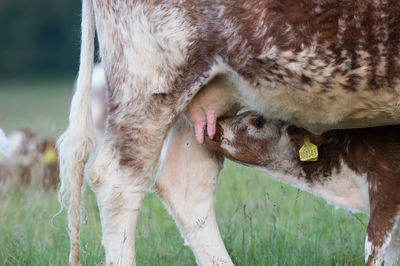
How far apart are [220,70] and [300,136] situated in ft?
2.78

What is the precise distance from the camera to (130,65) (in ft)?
14.9

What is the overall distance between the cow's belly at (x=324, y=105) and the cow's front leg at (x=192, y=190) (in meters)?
0.64

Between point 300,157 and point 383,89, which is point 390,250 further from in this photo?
point 383,89

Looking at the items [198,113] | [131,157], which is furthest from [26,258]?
[198,113]

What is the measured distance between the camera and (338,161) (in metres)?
5.02

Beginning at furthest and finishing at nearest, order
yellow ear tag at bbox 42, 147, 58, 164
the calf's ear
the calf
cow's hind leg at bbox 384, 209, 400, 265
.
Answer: yellow ear tag at bbox 42, 147, 58, 164
the calf's ear
cow's hind leg at bbox 384, 209, 400, 265
the calf

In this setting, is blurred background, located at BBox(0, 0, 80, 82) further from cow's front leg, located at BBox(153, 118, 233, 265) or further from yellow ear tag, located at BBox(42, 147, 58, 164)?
cow's front leg, located at BBox(153, 118, 233, 265)

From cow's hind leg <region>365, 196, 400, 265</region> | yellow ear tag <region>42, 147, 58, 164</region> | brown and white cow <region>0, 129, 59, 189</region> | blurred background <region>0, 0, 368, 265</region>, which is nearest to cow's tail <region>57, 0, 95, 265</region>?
blurred background <region>0, 0, 368, 265</region>

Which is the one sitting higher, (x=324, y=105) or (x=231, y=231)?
(x=324, y=105)

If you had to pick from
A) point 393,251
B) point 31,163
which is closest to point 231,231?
point 393,251

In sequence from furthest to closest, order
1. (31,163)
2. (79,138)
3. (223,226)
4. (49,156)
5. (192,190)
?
(31,163) < (49,156) < (223,226) < (192,190) < (79,138)

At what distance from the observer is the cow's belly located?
4.39 meters

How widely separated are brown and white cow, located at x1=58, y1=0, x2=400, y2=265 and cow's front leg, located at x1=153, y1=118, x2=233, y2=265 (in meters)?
0.48

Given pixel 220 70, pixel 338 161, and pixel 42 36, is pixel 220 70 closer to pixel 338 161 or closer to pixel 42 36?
pixel 338 161
